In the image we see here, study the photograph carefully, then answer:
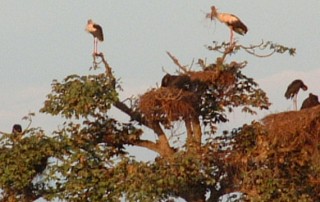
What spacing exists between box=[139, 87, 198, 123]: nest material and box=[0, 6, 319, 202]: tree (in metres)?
0.02

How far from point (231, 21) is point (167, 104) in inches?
91.4

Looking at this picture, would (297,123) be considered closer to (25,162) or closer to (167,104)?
(167,104)

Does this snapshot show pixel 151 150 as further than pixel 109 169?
Yes

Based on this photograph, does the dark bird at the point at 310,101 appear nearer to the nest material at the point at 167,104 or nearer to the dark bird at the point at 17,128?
the nest material at the point at 167,104

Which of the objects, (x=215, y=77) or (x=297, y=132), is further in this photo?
(x=215, y=77)

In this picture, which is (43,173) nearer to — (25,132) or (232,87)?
(25,132)

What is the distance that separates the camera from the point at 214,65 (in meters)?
24.3

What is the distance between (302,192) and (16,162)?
17.7 feet

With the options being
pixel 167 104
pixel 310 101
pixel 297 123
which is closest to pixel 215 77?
pixel 167 104

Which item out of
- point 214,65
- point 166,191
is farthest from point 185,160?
point 214,65

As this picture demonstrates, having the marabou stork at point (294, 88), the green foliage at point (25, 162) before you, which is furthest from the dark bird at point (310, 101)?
the green foliage at point (25, 162)

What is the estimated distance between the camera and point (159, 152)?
25125mm

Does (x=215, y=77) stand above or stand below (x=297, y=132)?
above

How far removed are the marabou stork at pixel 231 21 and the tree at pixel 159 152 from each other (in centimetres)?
66
